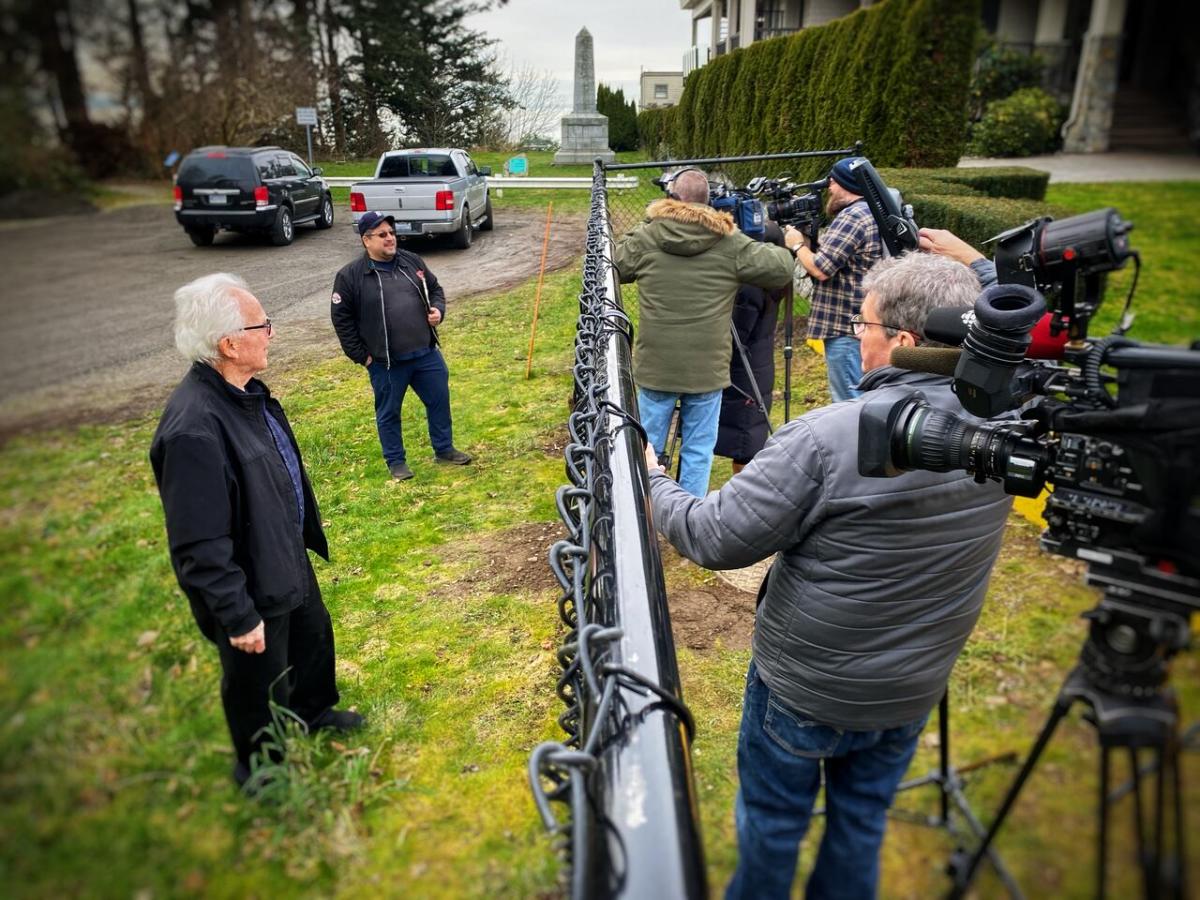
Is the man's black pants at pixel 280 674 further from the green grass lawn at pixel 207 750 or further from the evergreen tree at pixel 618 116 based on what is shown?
the evergreen tree at pixel 618 116

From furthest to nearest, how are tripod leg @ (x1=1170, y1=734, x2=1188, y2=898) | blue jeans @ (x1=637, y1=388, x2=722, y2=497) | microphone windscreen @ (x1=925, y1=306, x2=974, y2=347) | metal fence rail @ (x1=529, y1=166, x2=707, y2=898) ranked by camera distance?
blue jeans @ (x1=637, y1=388, x2=722, y2=497) < microphone windscreen @ (x1=925, y1=306, x2=974, y2=347) < metal fence rail @ (x1=529, y1=166, x2=707, y2=898) < tripod leg @ (x1=1170, y1=734, x2=1188, y2=898)

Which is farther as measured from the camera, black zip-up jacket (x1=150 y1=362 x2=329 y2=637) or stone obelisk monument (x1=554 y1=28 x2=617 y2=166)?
stone obelisk monument (x1=554 y1=28 x2=617 y2=166)

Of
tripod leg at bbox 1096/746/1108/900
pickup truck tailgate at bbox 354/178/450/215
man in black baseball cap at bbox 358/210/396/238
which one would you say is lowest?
tripod leg at bbox 1096/746/1108/900

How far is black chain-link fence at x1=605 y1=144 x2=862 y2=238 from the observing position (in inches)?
172

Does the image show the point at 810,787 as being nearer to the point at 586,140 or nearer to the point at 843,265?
the point at 843,265

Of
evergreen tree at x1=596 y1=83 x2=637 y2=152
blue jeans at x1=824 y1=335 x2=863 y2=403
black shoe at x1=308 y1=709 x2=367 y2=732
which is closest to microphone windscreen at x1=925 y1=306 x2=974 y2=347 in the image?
black shoe at x1=308 y1=709 x2=367 y2=732

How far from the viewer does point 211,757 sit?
0.77 m

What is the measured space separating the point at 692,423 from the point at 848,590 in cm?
283

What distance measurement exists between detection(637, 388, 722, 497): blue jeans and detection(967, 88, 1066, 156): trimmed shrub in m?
3.13

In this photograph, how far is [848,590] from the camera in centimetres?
187

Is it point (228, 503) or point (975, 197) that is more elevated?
point (975, 197)

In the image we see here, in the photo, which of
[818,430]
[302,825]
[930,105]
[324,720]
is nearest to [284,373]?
[324,720]

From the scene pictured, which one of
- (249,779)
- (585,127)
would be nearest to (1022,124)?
(249,779)

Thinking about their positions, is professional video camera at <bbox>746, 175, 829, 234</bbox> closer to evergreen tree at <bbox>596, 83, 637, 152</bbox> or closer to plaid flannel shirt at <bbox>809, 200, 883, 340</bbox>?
plaid flannel shirt at <bbox>809, 200, 883, 340</bbox>
